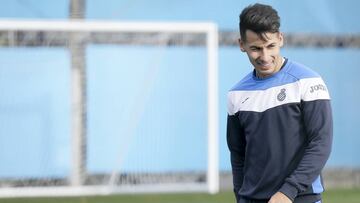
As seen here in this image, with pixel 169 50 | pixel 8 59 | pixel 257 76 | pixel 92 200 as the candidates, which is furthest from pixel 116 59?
pixel 257 76

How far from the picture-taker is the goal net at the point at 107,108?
7.62 metres

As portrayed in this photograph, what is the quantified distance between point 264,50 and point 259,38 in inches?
1.6

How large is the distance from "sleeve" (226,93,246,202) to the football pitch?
4858 mm

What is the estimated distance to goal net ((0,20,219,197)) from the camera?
762 cm

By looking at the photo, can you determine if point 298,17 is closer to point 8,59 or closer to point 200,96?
point 200,96

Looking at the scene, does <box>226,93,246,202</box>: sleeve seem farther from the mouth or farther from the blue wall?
the blue wall

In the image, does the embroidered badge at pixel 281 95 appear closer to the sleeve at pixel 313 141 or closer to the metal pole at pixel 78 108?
the sleeve at pixel 313 141

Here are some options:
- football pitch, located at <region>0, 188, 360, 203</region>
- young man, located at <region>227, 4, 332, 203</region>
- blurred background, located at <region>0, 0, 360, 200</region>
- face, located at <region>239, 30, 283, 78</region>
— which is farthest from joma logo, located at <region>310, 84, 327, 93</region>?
blurred background, located at <region>0, 0, 360, 200</region>

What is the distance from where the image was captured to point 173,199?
7.33 m

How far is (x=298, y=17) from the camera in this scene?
9.79m

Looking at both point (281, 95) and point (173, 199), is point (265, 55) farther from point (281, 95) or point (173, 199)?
point (173, 199)

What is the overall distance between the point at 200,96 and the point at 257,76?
6.03 meters

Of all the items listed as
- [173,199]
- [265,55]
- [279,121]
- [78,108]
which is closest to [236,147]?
[279,121]

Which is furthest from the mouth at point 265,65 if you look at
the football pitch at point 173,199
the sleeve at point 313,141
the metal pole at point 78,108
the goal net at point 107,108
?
the metal pole at point 78,108
